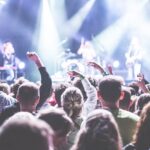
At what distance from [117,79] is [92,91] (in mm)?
785

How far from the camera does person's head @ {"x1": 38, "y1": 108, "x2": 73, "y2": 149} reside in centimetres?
206

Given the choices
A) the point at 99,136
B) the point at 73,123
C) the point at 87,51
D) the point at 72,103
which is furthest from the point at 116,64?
the point at 99,136

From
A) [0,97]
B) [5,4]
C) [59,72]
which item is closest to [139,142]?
[0,97]

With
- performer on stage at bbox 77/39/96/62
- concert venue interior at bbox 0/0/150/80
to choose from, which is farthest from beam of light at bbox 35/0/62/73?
performer on stage at bbox 77/39/96/62

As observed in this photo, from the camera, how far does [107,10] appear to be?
61.2 ft

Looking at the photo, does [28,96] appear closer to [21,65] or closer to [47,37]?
[21,65]

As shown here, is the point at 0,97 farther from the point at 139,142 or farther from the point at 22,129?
the point at 22,129

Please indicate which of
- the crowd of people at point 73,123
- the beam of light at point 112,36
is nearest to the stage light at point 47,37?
the beam of light at point 112,36

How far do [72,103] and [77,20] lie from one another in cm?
1579

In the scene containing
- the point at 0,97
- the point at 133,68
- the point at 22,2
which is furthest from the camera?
the point at 22,2

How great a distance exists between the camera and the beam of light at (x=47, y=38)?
1791cm

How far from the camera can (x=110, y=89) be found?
351cm

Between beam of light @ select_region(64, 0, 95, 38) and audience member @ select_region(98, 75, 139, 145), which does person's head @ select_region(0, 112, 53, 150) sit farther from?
beam of light @ select_region(64, 0, 95, 38)

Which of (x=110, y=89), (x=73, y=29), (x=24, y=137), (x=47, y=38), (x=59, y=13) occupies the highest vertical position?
(x=59, y=13)
